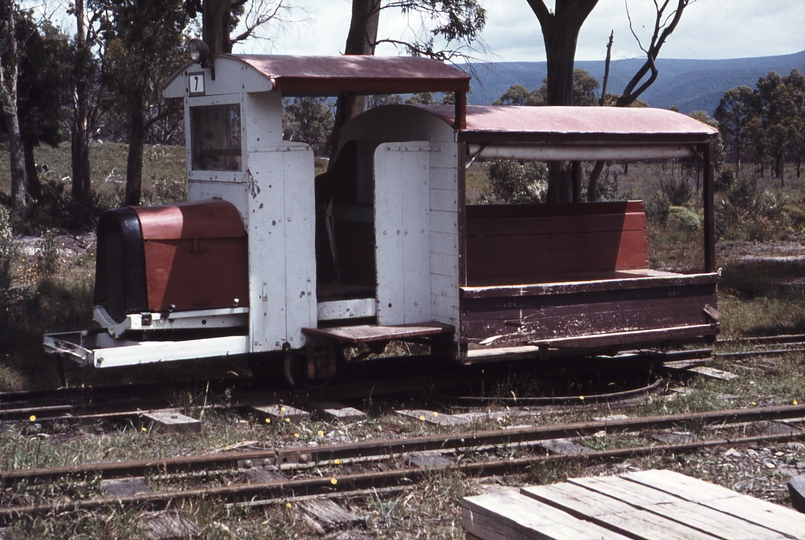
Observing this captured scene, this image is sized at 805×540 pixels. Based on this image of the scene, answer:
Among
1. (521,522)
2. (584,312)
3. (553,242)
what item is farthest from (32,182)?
(521,522)

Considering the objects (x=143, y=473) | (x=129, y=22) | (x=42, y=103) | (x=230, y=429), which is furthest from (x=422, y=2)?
(x=42, y=103)

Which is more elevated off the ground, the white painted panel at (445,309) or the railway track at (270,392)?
the white painted panel at (445,309)

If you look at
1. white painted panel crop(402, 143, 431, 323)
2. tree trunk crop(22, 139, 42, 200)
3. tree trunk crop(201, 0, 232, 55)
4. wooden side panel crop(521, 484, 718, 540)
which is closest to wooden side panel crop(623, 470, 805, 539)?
wooden side panel crop(521, 484, 718, 540)

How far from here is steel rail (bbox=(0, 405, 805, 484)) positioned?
17.5 ft

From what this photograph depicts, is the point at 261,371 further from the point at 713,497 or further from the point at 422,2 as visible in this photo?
the point at 422,2

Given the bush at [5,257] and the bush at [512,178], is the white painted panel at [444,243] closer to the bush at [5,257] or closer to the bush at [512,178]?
the bush at [5,257]

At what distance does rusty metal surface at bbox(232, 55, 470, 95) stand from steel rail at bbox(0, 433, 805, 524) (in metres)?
3.23

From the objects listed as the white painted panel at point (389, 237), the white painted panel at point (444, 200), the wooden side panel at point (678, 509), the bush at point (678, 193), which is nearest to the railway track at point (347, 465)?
the wooden side panel at point (678, 509)

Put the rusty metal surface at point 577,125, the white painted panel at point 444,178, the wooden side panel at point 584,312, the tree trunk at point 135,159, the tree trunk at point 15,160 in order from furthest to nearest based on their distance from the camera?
the tree trunk at point 15,160 → the tree trunk at point 135,159 → the rusty metal surface at point 577,125 → the wooden side panel at point 584,312 → the white painted panel at point 444,178

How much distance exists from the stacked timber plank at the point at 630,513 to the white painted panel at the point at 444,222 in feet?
13.0

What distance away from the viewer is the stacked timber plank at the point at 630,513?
3.33 meters

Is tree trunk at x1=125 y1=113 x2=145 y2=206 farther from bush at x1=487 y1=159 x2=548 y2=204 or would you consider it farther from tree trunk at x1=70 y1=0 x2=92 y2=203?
bush at x1=487 y1=159 x2=548 y2=204

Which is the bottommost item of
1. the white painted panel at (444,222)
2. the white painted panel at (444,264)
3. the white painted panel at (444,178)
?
the white painted panel at (444,264)

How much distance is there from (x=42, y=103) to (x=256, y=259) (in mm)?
27795
